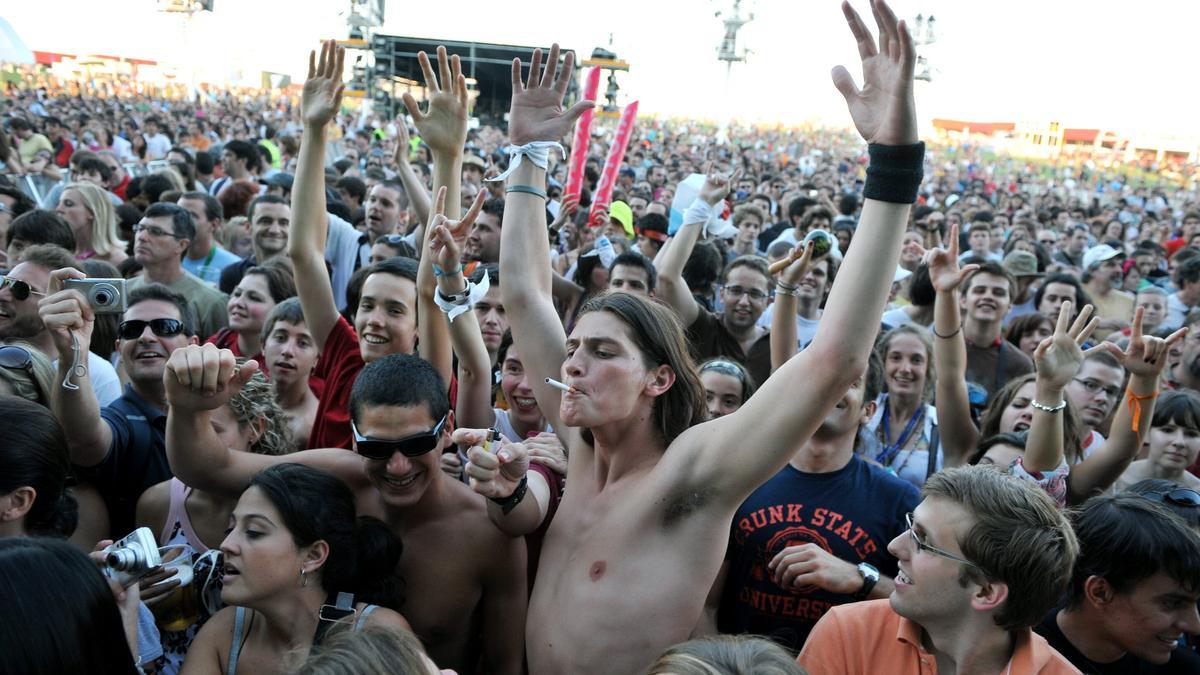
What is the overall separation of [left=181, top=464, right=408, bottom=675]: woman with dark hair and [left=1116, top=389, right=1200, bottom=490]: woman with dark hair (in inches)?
117

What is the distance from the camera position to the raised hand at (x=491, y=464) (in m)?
2.22

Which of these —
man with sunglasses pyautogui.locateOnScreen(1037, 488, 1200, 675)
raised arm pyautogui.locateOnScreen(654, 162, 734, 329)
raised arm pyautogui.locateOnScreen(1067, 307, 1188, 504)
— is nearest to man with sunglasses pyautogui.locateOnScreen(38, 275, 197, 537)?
raised arm pyautogui.locateOnScreen(654, 162, 734, 329)

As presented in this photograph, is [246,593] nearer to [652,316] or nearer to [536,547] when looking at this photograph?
[536,547]

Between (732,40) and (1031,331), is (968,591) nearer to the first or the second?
(1031,331)

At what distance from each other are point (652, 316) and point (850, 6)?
885 millimetres

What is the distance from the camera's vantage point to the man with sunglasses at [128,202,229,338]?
5.19 m

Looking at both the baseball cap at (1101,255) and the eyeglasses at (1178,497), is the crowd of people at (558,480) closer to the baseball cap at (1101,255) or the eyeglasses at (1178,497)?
the eyeglasses at (1178,497)

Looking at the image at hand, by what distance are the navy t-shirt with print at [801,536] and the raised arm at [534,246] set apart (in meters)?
0.63

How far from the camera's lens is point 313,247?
11.9 feet

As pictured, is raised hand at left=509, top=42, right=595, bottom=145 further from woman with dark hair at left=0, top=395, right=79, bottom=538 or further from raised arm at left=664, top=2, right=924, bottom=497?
woman with dark hair at left=0, top=395, right=79, bottom=538

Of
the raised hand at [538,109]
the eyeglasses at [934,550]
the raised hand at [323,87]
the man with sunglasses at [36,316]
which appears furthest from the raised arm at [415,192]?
the eyeglasses at [934,550]

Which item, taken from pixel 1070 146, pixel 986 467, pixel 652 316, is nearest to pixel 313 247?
pixel 652 316

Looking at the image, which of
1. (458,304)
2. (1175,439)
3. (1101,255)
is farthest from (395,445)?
(1101,255)

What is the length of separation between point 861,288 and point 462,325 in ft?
5.17
